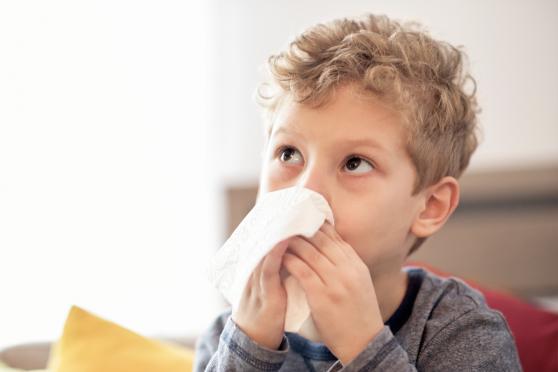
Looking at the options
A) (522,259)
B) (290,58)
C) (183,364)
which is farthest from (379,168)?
(522,259)

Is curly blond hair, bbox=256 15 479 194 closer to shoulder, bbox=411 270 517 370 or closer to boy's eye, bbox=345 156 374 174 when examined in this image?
boy's eye, bbox=345 156 374 174

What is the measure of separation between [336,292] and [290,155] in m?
0.27

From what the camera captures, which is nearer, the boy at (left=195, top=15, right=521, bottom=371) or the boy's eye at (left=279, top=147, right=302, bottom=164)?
the boy at (left=195, top=15, right=521, bottom=371)

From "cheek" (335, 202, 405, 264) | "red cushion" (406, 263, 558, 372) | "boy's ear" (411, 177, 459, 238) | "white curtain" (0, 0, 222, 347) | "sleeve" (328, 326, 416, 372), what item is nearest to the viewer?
"sleeve" (328, 326, 416, 372)

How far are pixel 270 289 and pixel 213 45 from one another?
230 centimetres

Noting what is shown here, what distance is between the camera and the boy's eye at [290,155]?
120 cm

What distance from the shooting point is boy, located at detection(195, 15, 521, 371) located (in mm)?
1062

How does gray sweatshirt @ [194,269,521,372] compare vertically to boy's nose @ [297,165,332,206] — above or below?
below

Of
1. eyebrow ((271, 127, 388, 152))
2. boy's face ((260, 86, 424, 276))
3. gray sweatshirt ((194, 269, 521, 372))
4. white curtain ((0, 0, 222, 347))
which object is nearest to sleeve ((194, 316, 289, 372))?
gray sweatshirt ((194, 269, 521, 372))

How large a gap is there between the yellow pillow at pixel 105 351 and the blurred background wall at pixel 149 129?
133cm

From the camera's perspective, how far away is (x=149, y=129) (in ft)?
10.1

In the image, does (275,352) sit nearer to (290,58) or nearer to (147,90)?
(290,58)

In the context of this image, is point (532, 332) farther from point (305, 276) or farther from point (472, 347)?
point (305, 276)

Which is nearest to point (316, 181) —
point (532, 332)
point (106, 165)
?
point (532, 332)
